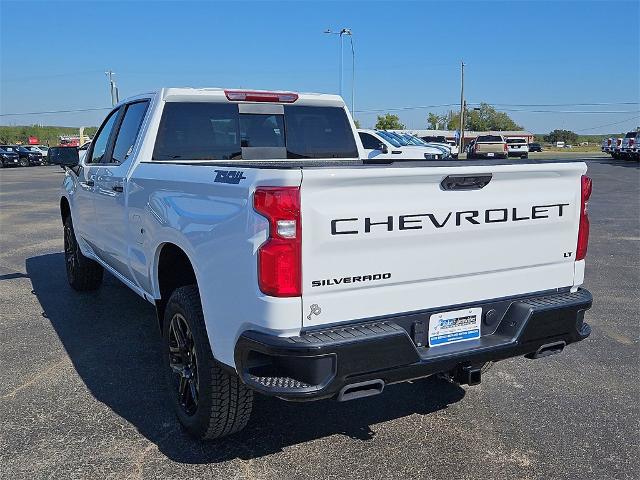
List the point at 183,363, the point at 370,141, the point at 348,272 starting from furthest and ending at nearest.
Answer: the point at 370,141 → the point at 183,363 → the point at 348,272

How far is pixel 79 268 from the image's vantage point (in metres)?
6.64

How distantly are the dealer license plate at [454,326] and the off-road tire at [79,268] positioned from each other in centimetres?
457

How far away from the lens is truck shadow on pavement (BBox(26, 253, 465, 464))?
3510 millimetres

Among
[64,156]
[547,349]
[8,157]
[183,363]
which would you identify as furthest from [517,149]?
[183,363]

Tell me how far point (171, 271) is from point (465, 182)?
1.93m

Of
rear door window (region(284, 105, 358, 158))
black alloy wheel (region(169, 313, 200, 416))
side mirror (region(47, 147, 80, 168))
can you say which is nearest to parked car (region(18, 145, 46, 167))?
side mirror (region(47, 147, 80, 168))

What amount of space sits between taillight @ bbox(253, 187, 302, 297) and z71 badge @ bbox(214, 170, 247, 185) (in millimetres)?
201

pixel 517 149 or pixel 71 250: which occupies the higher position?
pixel 71 250

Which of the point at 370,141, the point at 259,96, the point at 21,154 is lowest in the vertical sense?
the point at 21,154

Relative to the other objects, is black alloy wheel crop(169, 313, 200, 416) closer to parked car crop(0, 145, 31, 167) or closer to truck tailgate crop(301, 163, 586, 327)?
truck tailgate crop(301, 163, 586, 327)

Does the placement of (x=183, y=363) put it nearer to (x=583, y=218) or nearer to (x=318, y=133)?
(x=583, y=218)

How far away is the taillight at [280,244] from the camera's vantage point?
2.64 metres

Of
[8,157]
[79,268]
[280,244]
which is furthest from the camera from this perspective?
[8,157]

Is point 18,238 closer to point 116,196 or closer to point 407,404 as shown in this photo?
point 116,196
